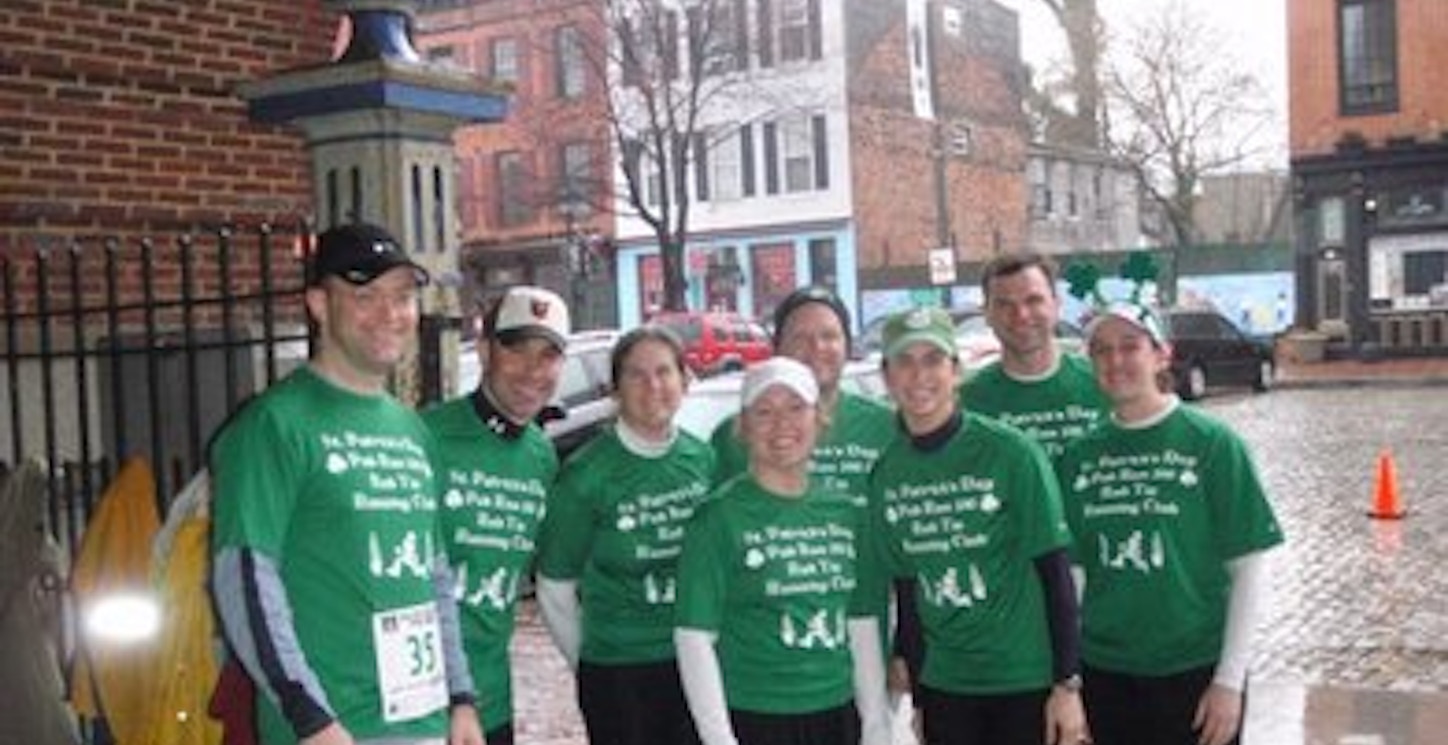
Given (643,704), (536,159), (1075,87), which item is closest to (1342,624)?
(643,704)

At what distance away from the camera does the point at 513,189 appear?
45219 millimetres

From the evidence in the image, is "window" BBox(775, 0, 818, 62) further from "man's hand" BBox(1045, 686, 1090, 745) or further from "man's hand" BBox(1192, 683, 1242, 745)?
"man's hand" BBox(1045, 686, 1090, 745)

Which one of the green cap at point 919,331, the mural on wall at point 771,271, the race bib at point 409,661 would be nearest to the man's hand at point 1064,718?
the green cap at point 919,331

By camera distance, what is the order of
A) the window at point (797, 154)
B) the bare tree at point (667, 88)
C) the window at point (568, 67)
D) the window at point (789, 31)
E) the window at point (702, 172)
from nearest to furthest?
1. the bare tree at point (667, 88)
2. the window at point (702, 172)
3. the window at point (789, 31)
4. the window at point (797, 154)
5. the window at point (568, 67)

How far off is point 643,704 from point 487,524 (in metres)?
0.68

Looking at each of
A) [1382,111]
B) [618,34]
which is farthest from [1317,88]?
[618,34]

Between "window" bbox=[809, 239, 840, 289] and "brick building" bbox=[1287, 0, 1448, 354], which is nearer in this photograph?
"brick building" bbox=[1287, 0, 1448, 354]

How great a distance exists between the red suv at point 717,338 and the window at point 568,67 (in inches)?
545

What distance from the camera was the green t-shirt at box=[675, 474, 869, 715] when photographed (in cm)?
416

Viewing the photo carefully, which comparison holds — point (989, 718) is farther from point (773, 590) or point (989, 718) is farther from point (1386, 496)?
point (1386, 496)

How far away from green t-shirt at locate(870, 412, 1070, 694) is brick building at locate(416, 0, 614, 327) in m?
36.8

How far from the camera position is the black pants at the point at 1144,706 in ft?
14.6

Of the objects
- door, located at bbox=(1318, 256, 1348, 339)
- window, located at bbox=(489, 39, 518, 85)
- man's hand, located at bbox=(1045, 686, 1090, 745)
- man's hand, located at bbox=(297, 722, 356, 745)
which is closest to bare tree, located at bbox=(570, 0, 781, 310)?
window, located at bbox=(489, 39, 518, 85)

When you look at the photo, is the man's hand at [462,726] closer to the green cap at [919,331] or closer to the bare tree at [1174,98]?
the green cap at [919,331]
